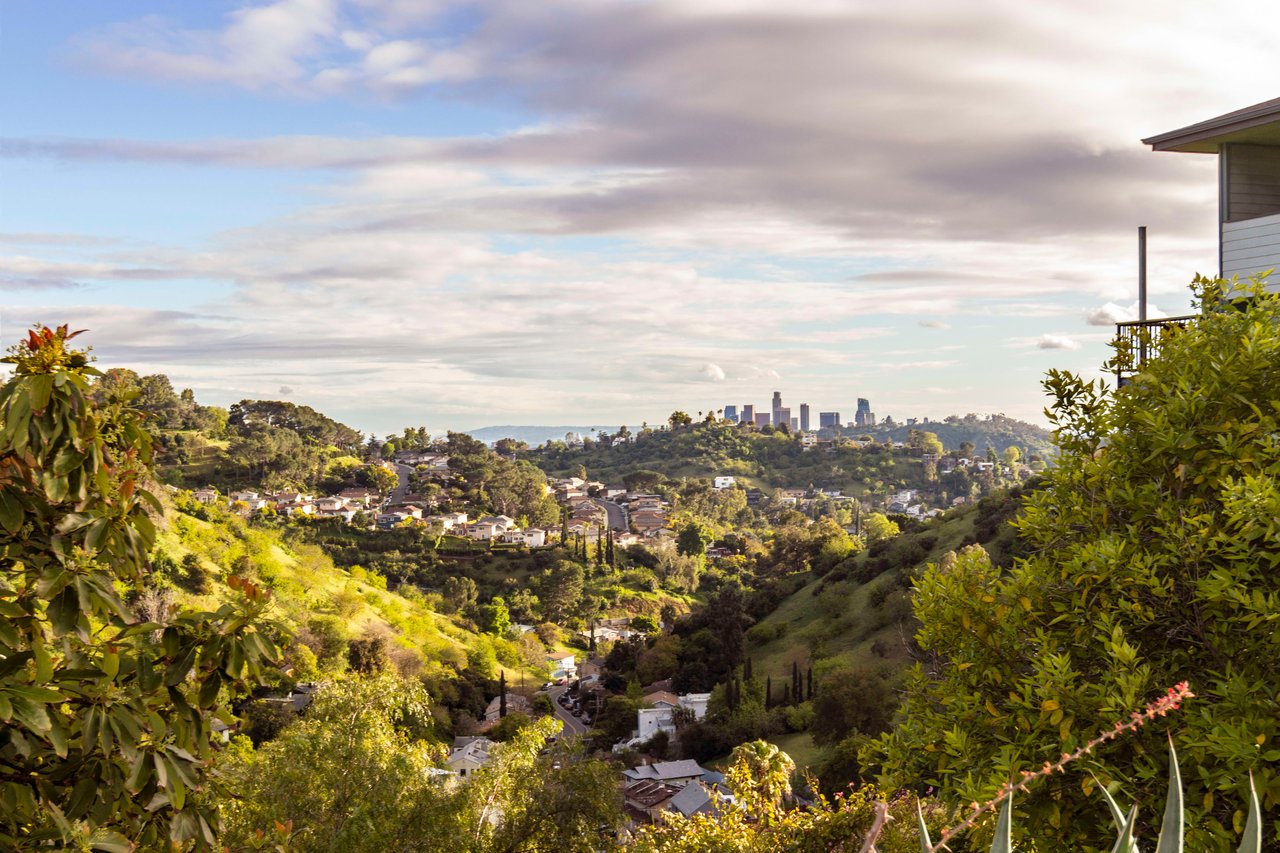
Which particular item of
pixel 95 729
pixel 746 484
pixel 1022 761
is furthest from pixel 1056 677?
pixel 746 484

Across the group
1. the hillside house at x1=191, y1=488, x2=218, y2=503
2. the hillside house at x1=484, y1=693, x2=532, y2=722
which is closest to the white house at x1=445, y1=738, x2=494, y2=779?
the hillside house at x1=484, y1=693, x2=532, y2=722

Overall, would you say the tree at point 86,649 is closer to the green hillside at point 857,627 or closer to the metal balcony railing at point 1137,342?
the metal balcony railing at point 1137,342

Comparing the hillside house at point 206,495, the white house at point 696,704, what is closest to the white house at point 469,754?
the white house at point 696,704

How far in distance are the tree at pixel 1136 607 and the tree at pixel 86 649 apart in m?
3.13

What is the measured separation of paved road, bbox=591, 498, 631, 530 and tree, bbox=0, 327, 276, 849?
75.0 meters

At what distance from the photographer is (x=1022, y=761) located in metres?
4.35

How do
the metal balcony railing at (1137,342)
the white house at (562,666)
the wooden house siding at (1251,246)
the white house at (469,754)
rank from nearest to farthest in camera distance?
1. the metal balcony railing at (1137,342)
2. the wooden house siding at (1251,246)
3. the white house at (469,754)
4. the white house at (562,666)

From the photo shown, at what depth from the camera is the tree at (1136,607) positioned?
13.0ft

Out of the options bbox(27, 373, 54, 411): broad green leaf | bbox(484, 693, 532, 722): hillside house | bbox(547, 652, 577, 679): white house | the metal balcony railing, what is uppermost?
the metal balcony railing

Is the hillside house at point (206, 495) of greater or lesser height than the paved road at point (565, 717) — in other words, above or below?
above

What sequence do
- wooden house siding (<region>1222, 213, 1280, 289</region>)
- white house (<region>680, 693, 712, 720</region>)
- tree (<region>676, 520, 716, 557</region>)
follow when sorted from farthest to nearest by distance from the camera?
tree (<region>676, 520, 716, 557</region>) < white house (<region>680, 693, 712, 720</region>) < wooden house siding (<region>1222, 213, 1280, 289</region>)

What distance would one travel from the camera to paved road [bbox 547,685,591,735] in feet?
110

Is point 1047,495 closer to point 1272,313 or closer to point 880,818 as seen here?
point 1272,313

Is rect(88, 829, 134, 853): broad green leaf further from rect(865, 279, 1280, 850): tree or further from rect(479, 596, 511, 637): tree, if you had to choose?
rect(479, 596, 511, 637): tree
